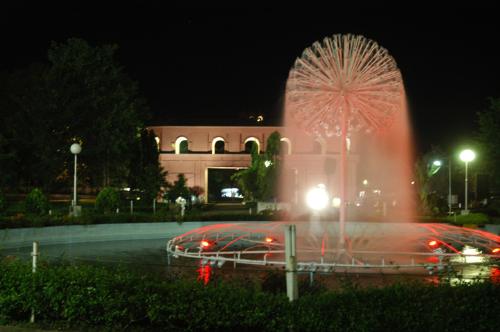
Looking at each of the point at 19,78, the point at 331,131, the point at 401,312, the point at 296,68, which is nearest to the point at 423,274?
the point at 331,131

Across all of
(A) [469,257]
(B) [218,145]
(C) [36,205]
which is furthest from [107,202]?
(B) [218,145]

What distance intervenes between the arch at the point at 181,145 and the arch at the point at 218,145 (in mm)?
3040

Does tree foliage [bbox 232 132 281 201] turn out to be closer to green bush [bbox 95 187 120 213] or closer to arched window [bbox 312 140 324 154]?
arched window [bbox 312 140 324 154]

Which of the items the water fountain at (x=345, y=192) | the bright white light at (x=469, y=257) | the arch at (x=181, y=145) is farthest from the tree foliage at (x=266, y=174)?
the bright white light at (x=469, y=257)

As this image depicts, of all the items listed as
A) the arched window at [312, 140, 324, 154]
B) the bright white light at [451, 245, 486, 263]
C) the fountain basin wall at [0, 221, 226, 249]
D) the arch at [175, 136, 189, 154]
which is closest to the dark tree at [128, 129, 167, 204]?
the arch at [175, 136, 189, 154]

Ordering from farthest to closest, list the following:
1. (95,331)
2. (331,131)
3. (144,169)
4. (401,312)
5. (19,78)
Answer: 1. (19,78)
2. (144,169)
3. (331,131)
4. (95,331)
5. (401,312)

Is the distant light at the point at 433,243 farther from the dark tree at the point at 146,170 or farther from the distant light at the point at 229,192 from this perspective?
the distant light at the point at 229,192

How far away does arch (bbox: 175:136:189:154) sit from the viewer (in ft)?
228

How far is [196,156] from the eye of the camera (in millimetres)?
68000

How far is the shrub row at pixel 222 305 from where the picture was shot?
8656mm

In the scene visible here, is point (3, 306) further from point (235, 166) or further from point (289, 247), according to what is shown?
point (235, 166)

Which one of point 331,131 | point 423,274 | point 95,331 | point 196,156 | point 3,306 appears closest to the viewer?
point 95,331

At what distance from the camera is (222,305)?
9055mm

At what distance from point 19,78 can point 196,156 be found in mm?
19888
